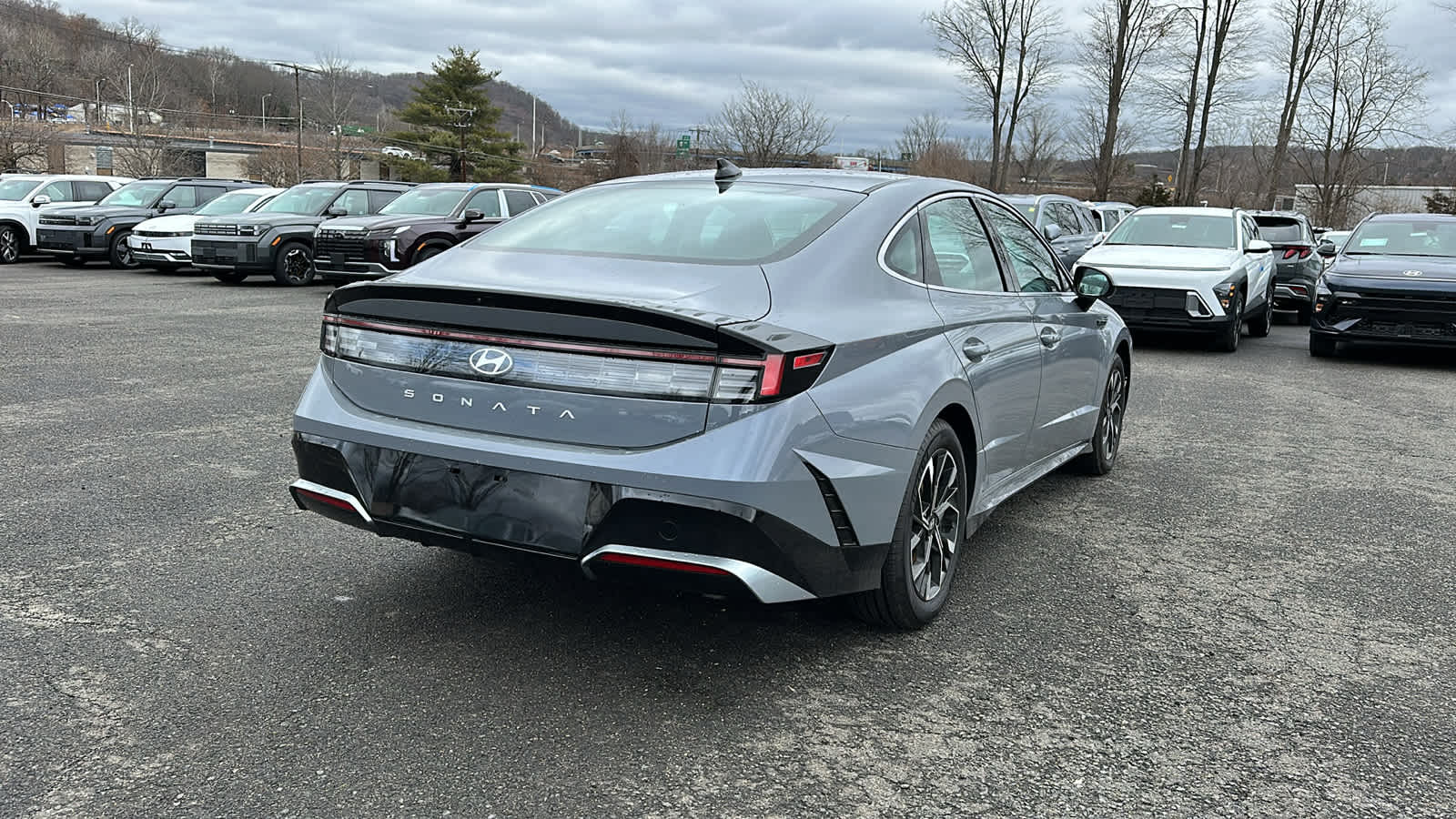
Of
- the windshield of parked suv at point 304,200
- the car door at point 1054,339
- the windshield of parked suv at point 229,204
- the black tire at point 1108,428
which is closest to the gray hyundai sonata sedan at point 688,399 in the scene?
the car door at point 1054,339

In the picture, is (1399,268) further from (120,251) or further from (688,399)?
(120,251)

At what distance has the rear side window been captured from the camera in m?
16.9

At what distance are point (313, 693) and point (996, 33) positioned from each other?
39860 millimetres

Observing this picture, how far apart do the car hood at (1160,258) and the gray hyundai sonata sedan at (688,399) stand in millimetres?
9058

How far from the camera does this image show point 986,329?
415 cm

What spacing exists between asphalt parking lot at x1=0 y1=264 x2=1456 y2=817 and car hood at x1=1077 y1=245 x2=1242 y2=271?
6.70m

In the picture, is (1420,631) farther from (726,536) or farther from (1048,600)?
(726,536)

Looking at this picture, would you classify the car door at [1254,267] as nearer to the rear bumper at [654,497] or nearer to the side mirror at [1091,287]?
the side mirror at [1091,287]

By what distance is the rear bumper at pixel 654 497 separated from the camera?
2.93m

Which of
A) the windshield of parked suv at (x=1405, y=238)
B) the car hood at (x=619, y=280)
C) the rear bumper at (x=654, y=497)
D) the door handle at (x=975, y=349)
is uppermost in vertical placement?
the windshield of parked suv at (x=1405, y=238)

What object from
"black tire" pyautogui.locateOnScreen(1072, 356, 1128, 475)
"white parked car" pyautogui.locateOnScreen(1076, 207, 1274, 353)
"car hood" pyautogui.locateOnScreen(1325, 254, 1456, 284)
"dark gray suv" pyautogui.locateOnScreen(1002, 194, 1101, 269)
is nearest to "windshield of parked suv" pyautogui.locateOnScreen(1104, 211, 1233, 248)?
"white parked car" pyautogui.locateOnScreen(1076, 207, 1274, 353)

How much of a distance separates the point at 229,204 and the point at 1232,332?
16.7 meters

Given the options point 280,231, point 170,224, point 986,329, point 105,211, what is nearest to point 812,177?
point 986,329

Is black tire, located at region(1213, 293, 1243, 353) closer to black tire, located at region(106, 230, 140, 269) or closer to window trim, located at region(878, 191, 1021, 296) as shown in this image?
window trim, located at region(878, 191, 1021, 296)
